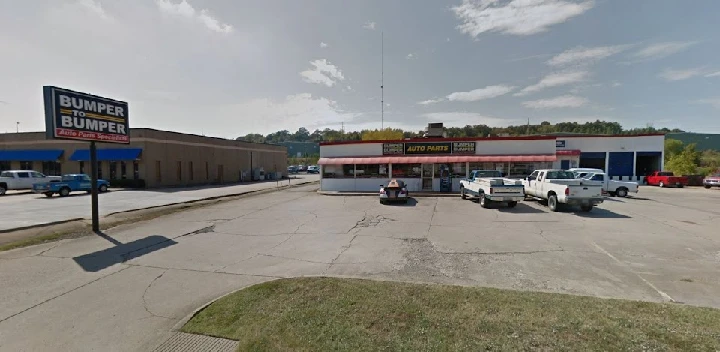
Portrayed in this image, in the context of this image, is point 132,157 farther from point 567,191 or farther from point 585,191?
point 585,191

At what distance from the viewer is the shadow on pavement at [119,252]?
6.92 m

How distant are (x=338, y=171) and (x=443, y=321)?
1994 centimetres

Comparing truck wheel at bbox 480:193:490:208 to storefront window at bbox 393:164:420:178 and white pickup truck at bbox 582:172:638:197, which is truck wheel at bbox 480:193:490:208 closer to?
storefront window at bbox 393:164:420:178

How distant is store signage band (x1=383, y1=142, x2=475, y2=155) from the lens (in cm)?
2195

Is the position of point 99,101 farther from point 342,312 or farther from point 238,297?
point 342,312

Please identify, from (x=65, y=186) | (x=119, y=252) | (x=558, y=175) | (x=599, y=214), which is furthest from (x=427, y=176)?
(x=65, y=186)

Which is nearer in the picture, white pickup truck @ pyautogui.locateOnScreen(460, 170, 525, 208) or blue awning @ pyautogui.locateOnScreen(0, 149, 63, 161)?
white pickup truck @ pyautogui.locateOnScreen(460, 170, 525, 208)

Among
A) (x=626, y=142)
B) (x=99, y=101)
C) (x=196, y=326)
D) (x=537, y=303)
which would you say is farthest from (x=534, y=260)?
(x=626, y=142)

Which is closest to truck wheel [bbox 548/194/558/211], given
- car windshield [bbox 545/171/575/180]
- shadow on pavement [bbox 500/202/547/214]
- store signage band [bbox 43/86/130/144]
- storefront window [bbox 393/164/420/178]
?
shadow on pavement [bbox 500/202/547/214]

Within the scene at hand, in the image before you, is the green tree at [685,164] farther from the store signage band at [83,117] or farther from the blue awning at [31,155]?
the blue awning at [31,155]

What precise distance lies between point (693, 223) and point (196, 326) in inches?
637

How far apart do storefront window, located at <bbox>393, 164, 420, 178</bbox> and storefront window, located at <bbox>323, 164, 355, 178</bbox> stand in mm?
3421

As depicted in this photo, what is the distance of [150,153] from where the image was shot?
28.1 m

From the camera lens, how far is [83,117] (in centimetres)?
1019
